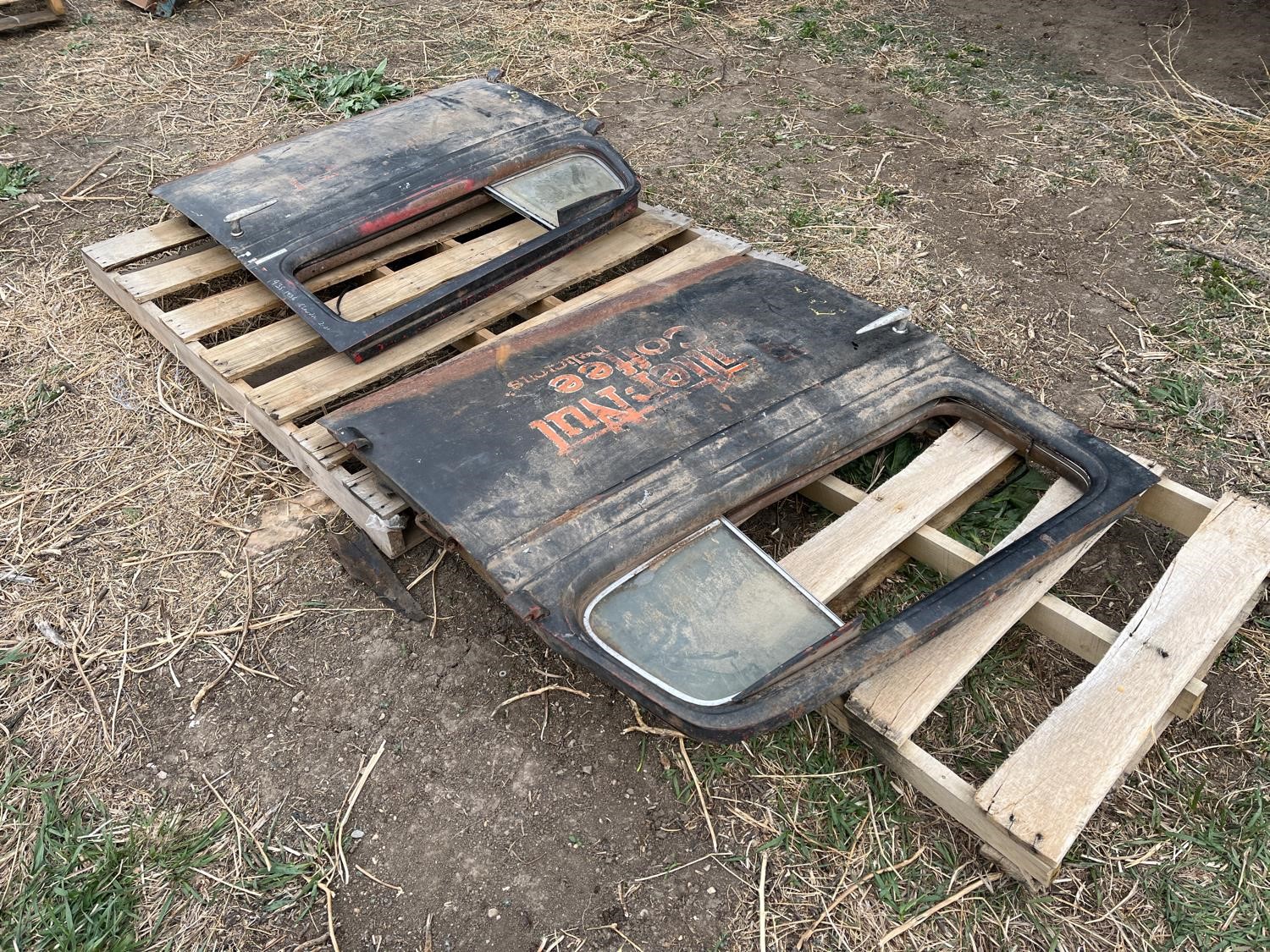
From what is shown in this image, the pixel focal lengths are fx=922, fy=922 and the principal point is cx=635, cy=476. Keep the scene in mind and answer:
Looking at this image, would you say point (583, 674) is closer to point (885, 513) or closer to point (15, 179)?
point (885, 513)

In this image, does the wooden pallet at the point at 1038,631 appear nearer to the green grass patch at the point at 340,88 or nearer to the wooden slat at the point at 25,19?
the green grass patch at the point at 340,88

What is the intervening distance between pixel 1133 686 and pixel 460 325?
218 cm

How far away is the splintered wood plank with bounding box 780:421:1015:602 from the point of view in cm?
230

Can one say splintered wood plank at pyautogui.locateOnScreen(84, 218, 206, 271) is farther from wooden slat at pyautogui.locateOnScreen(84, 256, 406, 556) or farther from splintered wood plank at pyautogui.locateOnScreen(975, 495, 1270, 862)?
splintered wood plank at pyautogui.locateOnScreen(975, 495, 1270, 862)

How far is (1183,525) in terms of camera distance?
2516 millimetres

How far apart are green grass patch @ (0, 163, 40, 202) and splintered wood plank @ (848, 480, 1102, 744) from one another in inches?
162

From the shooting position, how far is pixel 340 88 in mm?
4730

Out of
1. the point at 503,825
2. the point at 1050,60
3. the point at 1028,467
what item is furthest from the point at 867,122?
the point at 503,825

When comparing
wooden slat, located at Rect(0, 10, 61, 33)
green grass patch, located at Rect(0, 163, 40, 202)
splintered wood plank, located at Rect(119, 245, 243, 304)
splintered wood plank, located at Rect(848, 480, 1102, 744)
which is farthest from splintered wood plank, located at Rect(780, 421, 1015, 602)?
wooden slat, located at Rect(0, 10, 61, 33)

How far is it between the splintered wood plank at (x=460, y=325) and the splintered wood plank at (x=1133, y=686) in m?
2.02

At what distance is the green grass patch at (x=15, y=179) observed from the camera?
400cm

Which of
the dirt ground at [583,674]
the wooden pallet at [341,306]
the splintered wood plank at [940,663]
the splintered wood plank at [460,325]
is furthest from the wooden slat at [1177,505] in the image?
the splintered wood plank at [460,325]

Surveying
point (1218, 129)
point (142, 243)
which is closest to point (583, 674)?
point (142, 243)

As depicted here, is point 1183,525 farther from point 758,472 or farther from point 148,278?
point 148,278
